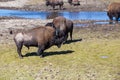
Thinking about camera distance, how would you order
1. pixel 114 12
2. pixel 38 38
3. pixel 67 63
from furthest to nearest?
pixel 114 12, pixel 38 38, pixel 67 63

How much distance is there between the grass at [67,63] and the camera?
14.8 meters

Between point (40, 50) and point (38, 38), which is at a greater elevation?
point (38, 38)

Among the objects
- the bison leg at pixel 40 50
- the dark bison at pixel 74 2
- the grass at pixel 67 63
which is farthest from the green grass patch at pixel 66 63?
the dark bison at pixel 74 2

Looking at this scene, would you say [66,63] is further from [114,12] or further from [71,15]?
[71,15]

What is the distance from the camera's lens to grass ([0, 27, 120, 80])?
14.8 m

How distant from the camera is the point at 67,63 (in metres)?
16.6

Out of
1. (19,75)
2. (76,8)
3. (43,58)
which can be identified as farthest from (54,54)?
(76,8)

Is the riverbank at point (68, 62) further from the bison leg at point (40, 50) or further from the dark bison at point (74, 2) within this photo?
the dark bison at point (74, 2)

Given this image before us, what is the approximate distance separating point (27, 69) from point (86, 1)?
43420 mm

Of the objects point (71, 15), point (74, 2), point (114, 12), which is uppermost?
point (114, 12)

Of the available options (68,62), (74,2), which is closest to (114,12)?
(74,2)

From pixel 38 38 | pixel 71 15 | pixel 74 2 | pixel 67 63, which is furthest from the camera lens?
pixel 74 2

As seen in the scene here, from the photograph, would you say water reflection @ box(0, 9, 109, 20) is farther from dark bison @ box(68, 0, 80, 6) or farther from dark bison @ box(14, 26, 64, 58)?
dark bison @ box(14, 26, 64, 58)

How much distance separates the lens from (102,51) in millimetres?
19125
